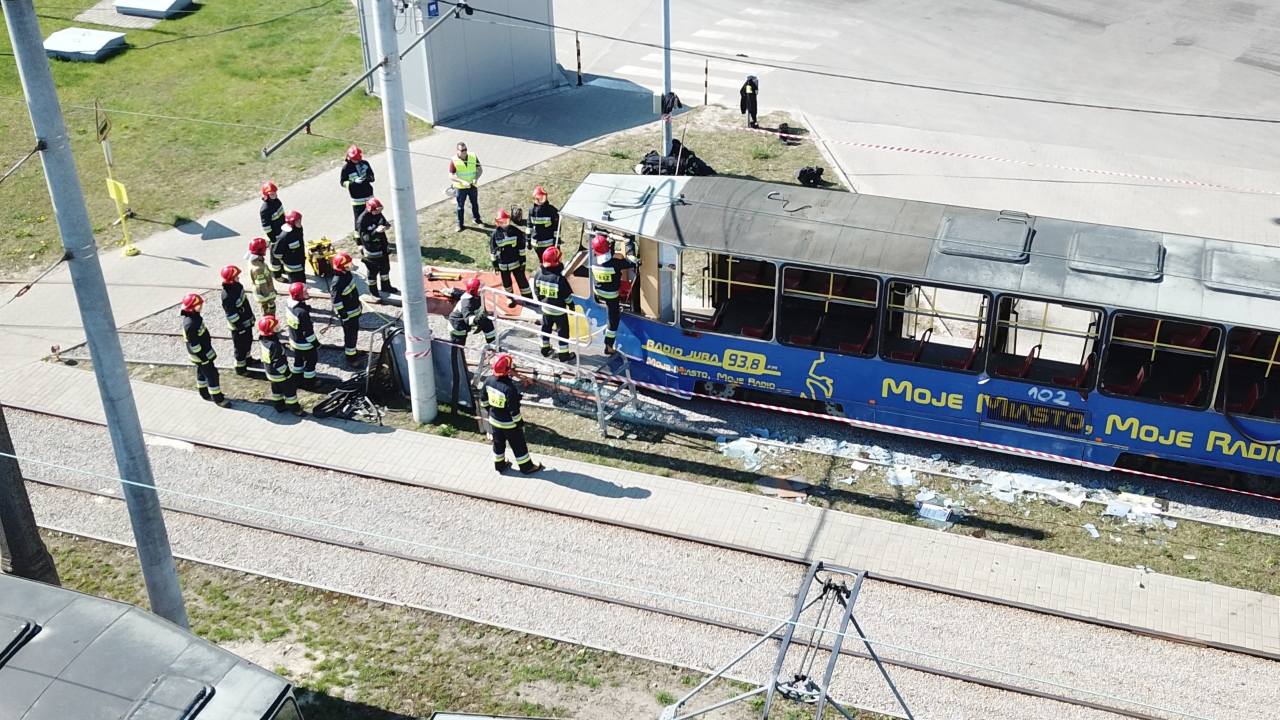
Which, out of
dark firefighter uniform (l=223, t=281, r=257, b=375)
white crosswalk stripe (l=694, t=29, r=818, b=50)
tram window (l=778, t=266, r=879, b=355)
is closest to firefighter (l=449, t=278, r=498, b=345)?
dark firefighter uniform (l=223, t=281, r=257, b=375)

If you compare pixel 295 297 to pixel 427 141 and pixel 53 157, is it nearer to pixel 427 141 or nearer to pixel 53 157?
pixel 53 157

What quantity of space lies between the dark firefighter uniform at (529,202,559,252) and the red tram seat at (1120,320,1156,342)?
26.7ft

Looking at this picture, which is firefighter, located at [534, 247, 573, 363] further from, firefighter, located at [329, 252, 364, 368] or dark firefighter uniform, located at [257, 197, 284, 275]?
dark firefighter uniform, located at [257, 197, 284, 275]

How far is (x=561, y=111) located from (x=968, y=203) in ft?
27.8

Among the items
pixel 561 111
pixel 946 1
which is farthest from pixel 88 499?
pixel 946 1

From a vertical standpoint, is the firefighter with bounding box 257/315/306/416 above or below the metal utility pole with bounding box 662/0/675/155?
below

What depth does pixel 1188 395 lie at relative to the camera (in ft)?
43.9

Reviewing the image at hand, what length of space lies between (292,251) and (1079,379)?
10.8 meters

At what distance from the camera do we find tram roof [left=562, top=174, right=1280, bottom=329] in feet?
42.2

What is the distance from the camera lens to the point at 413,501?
1374 centimetres

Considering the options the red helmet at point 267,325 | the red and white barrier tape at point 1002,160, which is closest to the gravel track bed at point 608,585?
the red helmet at point 267,325

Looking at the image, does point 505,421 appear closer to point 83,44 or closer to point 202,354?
point 202,354

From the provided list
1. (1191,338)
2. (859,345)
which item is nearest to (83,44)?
(859,345)

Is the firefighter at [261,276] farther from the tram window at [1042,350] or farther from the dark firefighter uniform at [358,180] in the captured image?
the tram window at [1042,350]
